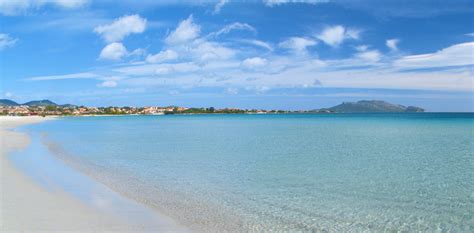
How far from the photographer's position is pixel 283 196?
1155cm

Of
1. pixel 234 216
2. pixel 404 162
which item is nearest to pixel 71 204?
pixel 234 216

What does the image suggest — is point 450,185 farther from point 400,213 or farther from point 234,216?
point 234,216

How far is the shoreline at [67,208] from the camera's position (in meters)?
8.22

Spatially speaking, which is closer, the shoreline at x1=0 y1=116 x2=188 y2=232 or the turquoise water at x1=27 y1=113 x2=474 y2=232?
the shoreline at x1=0 y1=116 x2=188 y2=232

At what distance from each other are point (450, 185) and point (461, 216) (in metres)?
4.23

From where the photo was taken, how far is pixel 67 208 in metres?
9.59

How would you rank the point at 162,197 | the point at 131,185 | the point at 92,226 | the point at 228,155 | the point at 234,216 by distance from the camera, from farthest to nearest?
the point at 228,155 < the point at 131,185 < the point at 162,197 < the point at 234,216 < the point at 92,226

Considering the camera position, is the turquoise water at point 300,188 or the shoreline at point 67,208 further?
the turquoise water at point 300,188

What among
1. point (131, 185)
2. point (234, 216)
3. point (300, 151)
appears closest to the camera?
point (234, 216)

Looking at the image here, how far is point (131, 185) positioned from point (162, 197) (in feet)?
7.41

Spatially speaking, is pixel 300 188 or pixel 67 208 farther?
pixel 300 188

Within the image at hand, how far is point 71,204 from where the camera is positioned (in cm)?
1004

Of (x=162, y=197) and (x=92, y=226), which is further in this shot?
(x=162, y=197)

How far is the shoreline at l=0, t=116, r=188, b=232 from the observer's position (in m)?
8.22
